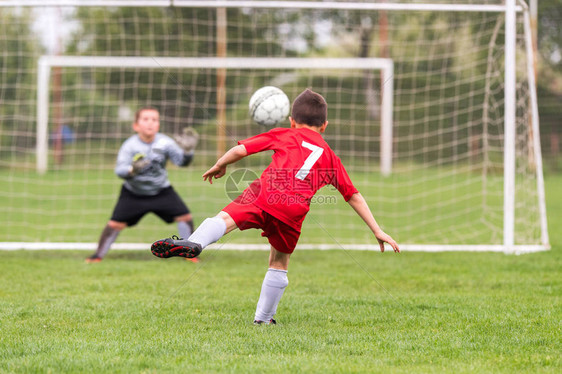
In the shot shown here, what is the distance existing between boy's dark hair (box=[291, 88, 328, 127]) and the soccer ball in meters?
1.00

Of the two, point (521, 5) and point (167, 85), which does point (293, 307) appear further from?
point (167, 85)

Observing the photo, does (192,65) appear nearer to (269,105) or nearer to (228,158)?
(269,105)

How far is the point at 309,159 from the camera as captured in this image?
171 inches

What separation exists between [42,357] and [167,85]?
15.9 meters

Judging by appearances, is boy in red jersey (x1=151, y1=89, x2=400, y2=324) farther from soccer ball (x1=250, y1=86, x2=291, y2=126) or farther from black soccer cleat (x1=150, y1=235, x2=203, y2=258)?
soccer ball (x1=250, y1=86, x2=291, y2=126)

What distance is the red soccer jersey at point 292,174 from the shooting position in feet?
14.0

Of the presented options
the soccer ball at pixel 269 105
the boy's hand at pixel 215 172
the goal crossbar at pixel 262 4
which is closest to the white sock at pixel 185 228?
the soccer ball at pixel 269 105

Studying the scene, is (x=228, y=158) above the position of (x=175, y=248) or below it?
above

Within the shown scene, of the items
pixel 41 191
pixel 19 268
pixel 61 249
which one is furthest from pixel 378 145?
pixel 19 268

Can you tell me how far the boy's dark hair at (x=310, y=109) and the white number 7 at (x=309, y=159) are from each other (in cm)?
20

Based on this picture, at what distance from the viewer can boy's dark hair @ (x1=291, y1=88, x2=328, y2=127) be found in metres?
4.46

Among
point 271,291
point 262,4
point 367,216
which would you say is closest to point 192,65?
point 262,4

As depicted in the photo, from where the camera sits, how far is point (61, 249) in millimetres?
8531

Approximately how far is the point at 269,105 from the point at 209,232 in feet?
5.65
